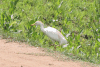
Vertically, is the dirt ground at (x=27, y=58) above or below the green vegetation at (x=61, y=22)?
below

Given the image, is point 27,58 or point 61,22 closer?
point 27,58

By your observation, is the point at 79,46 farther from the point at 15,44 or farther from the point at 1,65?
the point at 1,65

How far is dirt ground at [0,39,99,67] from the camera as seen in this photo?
329 centimetres

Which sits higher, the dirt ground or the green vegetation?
the green vegetation

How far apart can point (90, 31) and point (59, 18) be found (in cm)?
120

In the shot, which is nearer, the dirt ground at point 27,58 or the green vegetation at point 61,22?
the dirt ground at point 27,58

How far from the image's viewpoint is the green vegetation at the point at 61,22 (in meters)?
4.84

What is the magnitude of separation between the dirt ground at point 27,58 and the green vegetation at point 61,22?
0.47 meters

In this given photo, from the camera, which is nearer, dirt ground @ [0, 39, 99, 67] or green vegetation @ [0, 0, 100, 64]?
dirt ground @ [0, 39, 99, 67]

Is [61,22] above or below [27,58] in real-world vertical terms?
above

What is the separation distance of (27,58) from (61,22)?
10.1 ft

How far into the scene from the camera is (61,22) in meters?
6.55

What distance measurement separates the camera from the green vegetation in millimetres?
4844

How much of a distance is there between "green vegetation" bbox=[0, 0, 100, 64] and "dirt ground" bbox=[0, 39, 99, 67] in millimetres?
472
